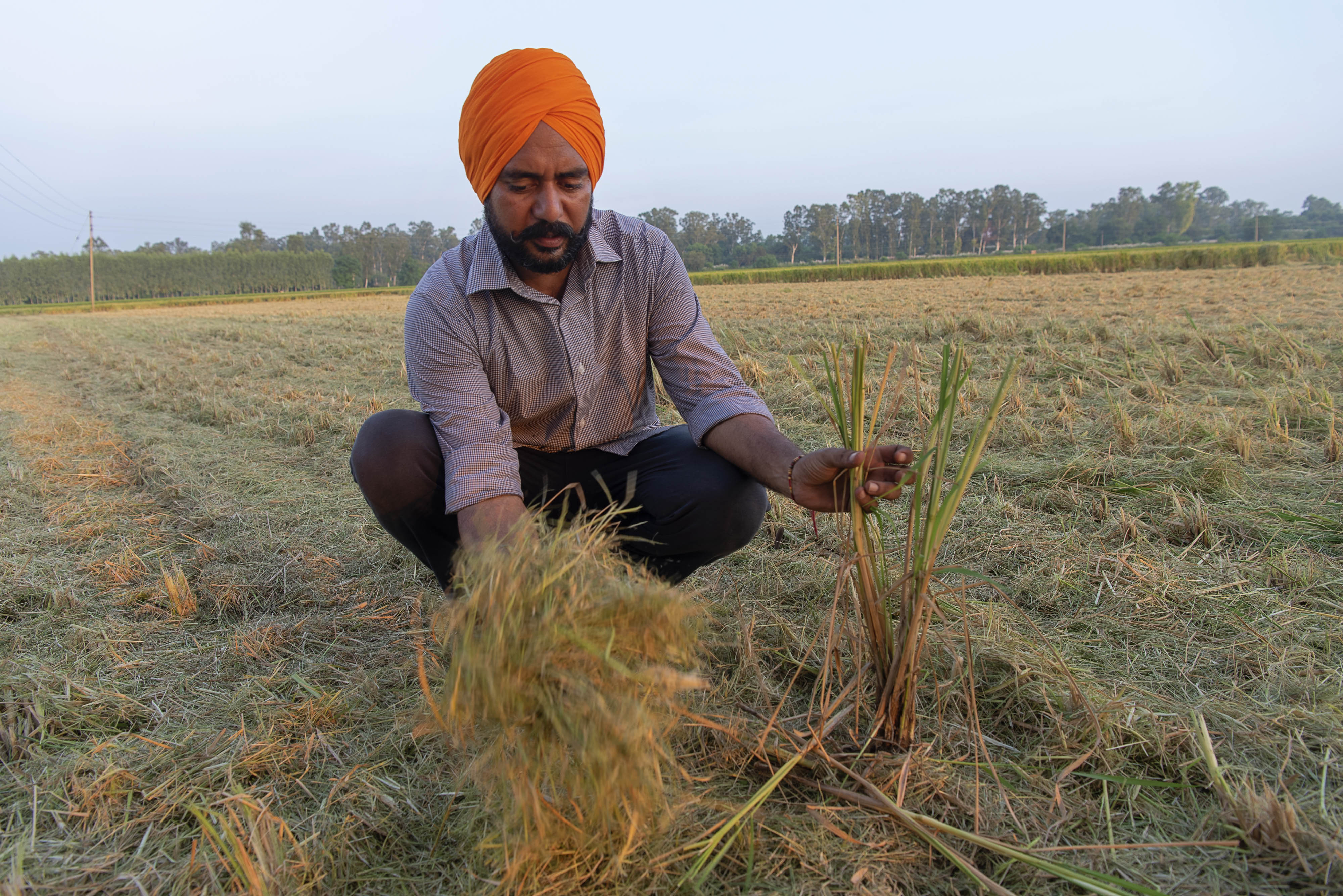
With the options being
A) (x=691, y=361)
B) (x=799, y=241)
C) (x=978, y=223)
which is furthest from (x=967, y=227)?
(x=691, y=361)

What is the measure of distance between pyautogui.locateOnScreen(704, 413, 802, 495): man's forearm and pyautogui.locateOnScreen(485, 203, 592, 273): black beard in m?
0.62

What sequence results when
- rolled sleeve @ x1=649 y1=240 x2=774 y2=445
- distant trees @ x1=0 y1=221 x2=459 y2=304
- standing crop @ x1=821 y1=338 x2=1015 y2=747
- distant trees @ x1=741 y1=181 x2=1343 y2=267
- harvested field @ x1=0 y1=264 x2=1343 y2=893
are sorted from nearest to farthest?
harvested field @ x1=0 y1=264 x2=1343 y2=893 → standing crop @ x1=821 y1=338 x2=1015 y2=747 → rolled sleeve @ x1=649 y1=240 x2=774 y2=445 → distant trees @ x1=0 y1=221 x2=459 y2=304 → distant trees @ x1=741 y1=181 x2=1343 y2=267

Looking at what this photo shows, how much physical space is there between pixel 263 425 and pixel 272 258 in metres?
76.4

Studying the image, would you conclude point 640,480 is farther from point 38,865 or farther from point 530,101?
point 38,865

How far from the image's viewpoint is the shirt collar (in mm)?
2027

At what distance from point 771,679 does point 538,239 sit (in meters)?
1.25

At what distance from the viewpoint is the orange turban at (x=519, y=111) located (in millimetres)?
1882

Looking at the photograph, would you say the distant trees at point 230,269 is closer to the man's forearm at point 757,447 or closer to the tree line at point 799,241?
the tree line at point 799,241

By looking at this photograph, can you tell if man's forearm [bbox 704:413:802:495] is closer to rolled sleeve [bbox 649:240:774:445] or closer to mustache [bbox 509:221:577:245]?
rolled sleeve [bbox 649:240:774:445]

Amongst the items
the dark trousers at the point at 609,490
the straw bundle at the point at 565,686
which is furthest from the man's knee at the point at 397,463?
the straw bundle at the point at 565,686

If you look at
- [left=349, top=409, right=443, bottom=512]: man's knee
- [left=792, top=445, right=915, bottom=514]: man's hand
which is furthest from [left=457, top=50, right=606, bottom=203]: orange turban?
[left=792, top=445, right=915, bottom=514]: man's hand

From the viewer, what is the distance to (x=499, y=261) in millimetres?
2041

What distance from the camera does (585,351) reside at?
6.97ft

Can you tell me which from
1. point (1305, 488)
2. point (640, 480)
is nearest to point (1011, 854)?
point (640, 480)
